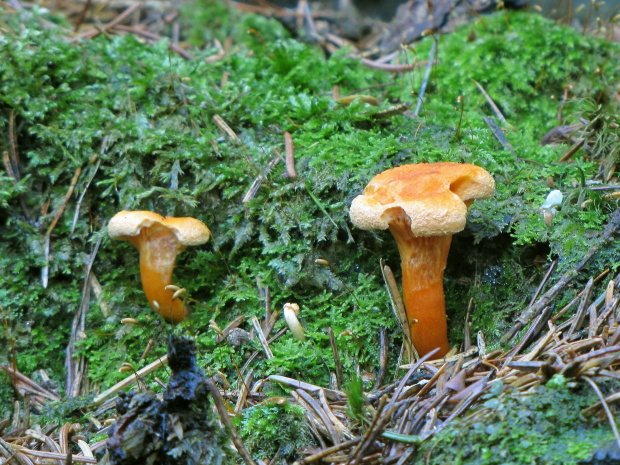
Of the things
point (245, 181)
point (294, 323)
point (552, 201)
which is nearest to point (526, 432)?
point (294, 323)

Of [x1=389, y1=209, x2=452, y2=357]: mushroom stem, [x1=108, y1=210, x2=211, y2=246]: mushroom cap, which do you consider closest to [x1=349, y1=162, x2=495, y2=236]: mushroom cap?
[x1=389, y1=209, x2=452, y2=357]: mushroom stem

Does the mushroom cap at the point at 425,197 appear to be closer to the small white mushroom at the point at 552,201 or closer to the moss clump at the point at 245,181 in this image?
the moss clump at the point at 245,181

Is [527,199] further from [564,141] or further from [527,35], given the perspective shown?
[527,35]

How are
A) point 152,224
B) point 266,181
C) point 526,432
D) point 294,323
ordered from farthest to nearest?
point 266,181, point 152,224, point 294,323, point 526,432

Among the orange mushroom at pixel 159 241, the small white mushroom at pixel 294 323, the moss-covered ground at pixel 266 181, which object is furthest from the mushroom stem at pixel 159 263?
the small white mushroom at pixel 294 323

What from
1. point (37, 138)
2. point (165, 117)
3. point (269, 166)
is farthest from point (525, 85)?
point (37, 138)

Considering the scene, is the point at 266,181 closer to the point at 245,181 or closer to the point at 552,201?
the point at 245,181

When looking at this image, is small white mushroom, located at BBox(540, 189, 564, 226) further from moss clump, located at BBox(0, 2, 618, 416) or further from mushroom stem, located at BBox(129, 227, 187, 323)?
mushroom stem, located at BBox(129, 227, 187, 323)
